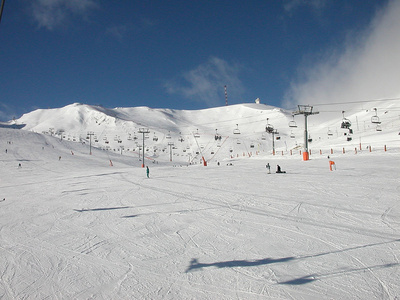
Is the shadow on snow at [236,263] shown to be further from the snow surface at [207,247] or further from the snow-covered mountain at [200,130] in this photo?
the snow-covered mountain at [200,130]

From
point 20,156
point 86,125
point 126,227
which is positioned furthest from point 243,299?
point 86,125

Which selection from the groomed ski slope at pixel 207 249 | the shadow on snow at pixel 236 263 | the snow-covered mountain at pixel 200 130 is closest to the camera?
the groomed ski slope at pixel 207 249

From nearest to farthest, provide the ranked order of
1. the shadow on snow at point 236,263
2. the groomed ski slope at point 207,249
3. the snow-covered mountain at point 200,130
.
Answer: the groomed ski slope at point 207,249, the shadow on snow at point 236,263, the snow-covered mountain at point 200,130

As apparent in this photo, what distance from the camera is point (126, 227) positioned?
6.34 m

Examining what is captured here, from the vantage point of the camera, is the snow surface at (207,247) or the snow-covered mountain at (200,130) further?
the snow-covered mountain at (200,130)

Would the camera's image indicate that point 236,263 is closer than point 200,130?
Yes

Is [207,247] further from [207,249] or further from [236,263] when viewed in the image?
[236,263]

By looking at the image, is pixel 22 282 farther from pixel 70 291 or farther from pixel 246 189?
pixel 246 189

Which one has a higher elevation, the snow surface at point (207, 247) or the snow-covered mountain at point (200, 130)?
the snow-covered mountain at point (200, 130)

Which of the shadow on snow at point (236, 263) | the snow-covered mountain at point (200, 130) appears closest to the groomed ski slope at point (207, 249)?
the shadow on snow at point (236, 263)

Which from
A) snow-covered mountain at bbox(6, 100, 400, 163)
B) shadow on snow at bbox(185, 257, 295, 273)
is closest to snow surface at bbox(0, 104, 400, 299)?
shadow on snow at bbox(185, 257, 295, 273)

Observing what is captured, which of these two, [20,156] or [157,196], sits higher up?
[20,156]

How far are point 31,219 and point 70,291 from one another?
485 centimetres

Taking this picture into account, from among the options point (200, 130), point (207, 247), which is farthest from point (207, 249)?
point (200, 130)
